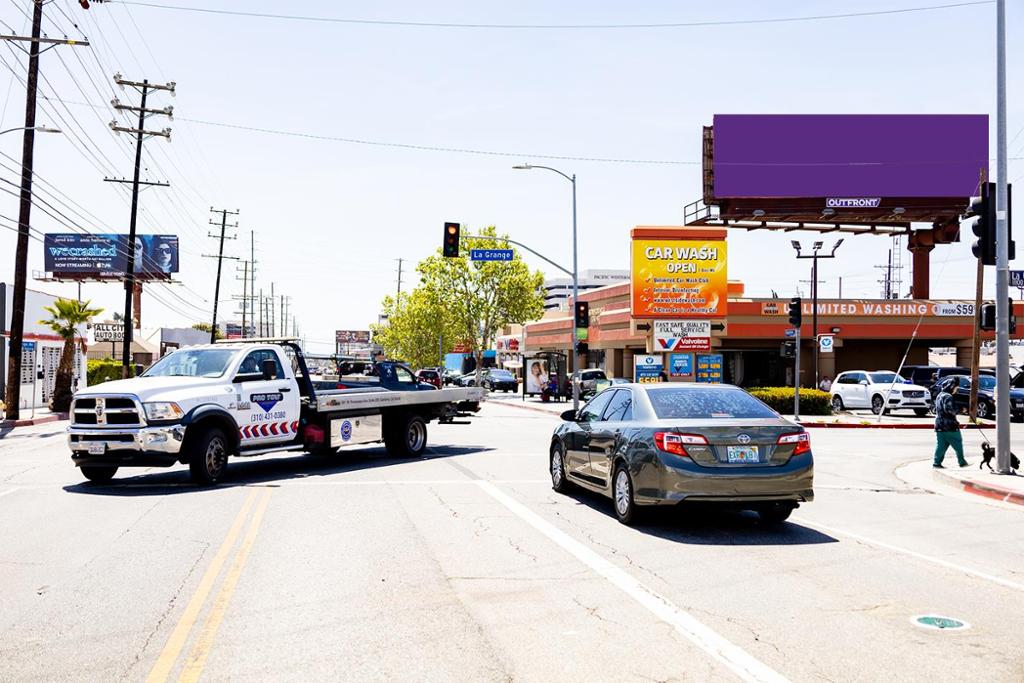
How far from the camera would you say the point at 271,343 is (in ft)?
55.3

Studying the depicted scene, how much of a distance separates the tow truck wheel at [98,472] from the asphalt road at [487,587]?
2.33 feet

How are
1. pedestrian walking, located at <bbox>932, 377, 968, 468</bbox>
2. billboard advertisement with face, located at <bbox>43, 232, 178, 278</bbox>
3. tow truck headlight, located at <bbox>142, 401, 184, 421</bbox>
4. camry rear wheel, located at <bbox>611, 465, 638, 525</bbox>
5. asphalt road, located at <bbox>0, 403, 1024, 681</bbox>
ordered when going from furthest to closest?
billboard advertisement with face, located at <bbox>43, 232, 178, 278</bbox> → pedestrian walking, located at <bbox>932, 377, 968, 468</bbox> → tow truck headlight, located at <bbox>142, 401, 184, 421</bbox> → camry rear wheel, located at <bbox>611, 465, 638, 525</bbox> → asphalt road, located at <bbox>0, 403, 1024, 681</bbox>

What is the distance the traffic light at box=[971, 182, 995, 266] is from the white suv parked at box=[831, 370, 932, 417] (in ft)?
69.9

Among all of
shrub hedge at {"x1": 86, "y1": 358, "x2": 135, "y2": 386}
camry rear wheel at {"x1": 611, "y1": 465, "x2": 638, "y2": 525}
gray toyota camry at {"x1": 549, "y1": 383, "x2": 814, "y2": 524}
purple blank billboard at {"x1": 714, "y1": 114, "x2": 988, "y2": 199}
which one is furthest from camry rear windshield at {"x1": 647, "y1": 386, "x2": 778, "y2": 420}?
shrub hedge at {"x1": 86, "y1": 358, "x2": 135, "y2": 386}

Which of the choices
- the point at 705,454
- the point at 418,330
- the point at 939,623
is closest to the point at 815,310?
the point at 705,454

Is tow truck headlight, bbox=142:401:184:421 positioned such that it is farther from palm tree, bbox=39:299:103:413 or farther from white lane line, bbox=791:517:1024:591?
palm tree, bbox=39:299:103:413

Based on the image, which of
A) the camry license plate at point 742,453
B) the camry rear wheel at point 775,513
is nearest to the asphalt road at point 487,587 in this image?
the camry rear wheel at point 775,513

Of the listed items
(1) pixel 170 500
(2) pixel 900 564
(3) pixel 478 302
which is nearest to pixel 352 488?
(1) pixel 170 500

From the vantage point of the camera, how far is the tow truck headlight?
1355cm

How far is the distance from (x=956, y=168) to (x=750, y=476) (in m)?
46.9

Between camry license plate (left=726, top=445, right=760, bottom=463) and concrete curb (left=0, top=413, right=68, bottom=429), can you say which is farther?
concrete curb (left=0, top=413, right=68, bottom=429)

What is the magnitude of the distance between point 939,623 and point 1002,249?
11594mm

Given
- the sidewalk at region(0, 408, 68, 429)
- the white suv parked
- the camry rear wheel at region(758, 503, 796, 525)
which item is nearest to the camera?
the camry rear wheel at region(758, 503, 796, 525)

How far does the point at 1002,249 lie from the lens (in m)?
16.0
